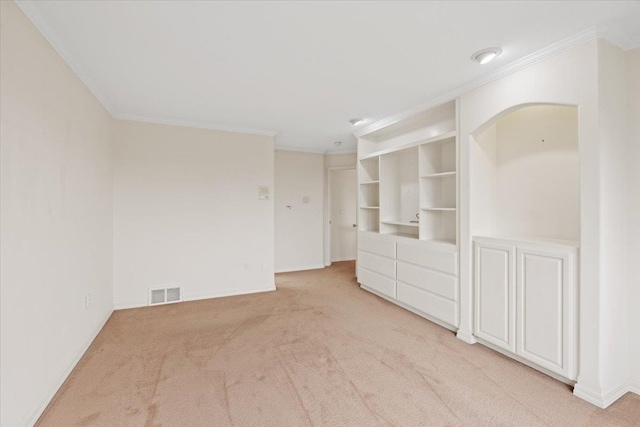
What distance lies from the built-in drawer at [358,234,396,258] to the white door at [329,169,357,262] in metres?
2.17

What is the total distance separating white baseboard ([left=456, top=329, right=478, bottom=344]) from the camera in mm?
2779

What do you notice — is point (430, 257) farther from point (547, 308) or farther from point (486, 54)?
point (486, 54)

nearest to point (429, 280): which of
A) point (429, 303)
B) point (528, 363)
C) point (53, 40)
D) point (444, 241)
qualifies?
point (429, 303)

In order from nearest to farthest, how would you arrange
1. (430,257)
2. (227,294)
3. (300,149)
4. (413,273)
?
(430,257)
(413,273)
(227,294)
(300,149)

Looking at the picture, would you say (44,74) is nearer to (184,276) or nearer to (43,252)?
(43,252)

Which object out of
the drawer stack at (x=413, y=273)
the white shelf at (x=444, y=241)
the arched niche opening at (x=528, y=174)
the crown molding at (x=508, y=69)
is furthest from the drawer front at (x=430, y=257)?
the crown molding at (x=508, y=69)

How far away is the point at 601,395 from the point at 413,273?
1822mm

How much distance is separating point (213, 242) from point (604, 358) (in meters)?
4.23

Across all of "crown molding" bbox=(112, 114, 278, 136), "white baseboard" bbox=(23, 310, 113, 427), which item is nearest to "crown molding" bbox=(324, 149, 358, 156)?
"crown molding" bbox=(112, 114, 278, 136)

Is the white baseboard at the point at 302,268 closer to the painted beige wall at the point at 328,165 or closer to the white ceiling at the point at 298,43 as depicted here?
the painted beige wall at the point at 328,165

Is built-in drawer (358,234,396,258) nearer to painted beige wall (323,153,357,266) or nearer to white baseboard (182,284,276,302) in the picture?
white baseboard (182,284,276,302)

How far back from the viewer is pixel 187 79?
8.91 ft

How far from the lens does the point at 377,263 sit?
4.20 metres

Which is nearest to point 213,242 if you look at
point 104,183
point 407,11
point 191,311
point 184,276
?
point 184,276
